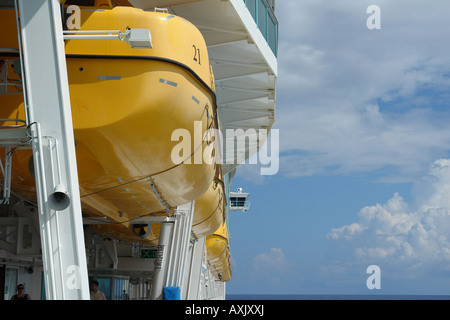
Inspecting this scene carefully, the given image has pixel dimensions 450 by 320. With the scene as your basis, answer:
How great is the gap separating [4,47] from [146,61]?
5.71ft

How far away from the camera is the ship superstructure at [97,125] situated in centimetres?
635

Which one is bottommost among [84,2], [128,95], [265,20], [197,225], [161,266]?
[161,266]

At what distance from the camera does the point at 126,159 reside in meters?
8.13

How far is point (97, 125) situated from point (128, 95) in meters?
0.53

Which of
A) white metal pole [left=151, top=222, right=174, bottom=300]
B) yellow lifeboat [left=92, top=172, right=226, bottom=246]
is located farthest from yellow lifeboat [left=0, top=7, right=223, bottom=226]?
yellow lifeboat [left=92, top=172, right=226, bottom=246]

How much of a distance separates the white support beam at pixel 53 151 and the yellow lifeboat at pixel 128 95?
37.0 inches

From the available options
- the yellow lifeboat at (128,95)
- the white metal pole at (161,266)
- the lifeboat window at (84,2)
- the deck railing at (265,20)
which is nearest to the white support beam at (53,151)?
the yellow lifeboat at (128,95)

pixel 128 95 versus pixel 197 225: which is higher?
pixel 197 225

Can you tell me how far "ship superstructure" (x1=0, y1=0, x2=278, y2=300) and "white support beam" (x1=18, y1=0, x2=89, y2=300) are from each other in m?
0.01

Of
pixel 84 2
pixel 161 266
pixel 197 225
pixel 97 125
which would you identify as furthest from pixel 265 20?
pixel 97 125

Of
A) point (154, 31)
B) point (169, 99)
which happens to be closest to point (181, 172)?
point (169, 99)

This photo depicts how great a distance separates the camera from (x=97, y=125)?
7.51m

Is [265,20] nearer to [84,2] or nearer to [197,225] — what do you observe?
[197,225]

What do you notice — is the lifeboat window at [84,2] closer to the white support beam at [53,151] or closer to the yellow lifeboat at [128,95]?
the yellow lifeboat at [128,95]
